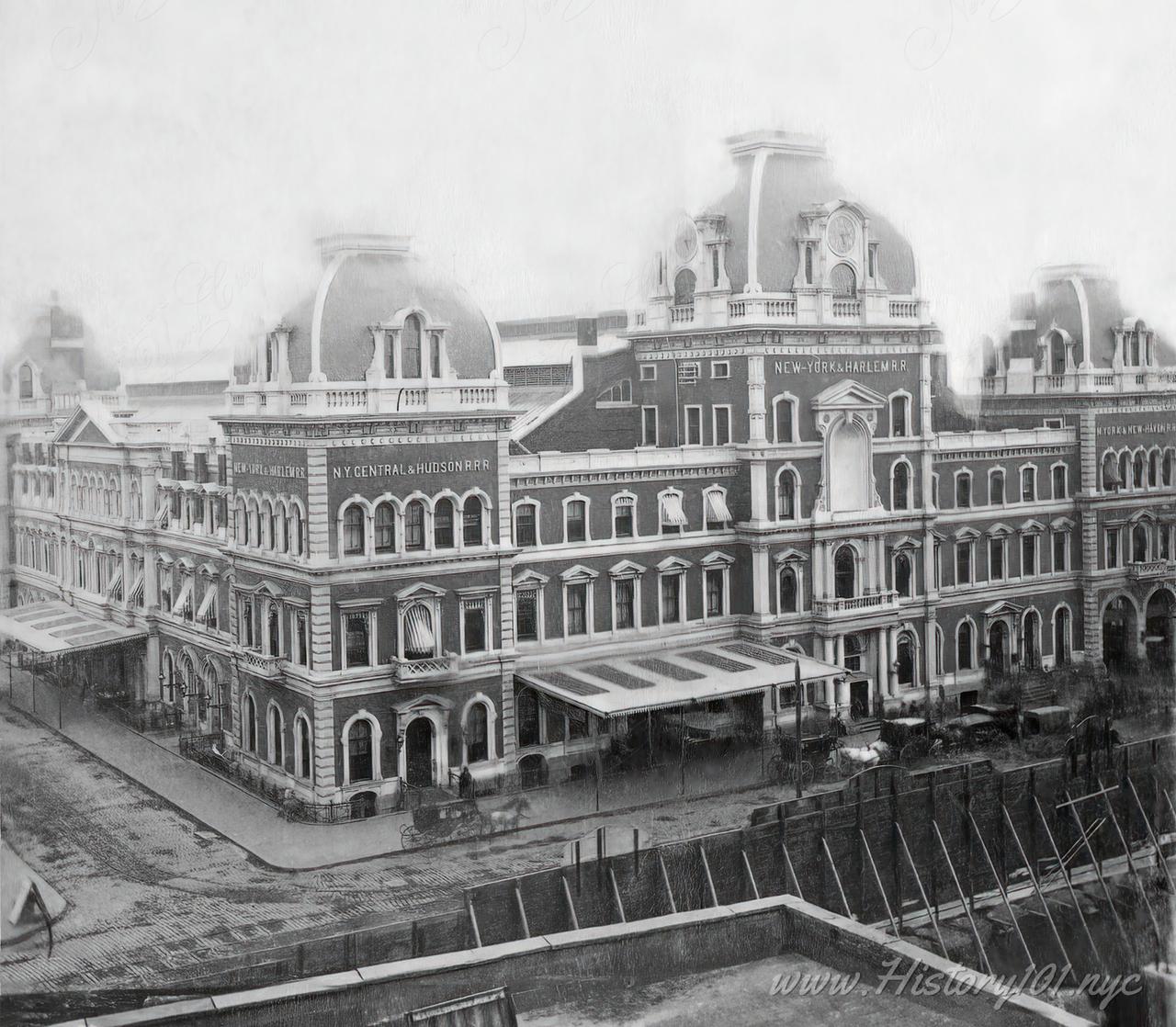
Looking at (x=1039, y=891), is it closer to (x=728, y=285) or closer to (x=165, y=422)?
(x=728, y=285)

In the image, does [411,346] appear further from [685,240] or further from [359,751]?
[359,751]

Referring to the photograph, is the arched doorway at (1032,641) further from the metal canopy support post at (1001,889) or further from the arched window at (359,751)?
the arched window at (359,751)

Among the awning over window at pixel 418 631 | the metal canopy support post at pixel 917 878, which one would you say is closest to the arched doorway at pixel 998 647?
the metal canopy support post at pixel 917 878

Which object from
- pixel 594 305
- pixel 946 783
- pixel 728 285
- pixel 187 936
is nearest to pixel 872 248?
pixel 728 285

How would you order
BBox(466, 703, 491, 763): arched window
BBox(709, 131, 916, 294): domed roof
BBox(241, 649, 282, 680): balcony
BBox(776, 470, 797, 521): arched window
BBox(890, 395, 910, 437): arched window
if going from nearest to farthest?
1. BBox(241, 649, 282, 680): balcony
2. BBox(466, 703, 491, 763): arched window
3. BBox(709, 131, 916, 294): domed roof
4. BBox(776, 470, 797, 521): arched window
5. BBox(890, 395, 910, 437): arched window

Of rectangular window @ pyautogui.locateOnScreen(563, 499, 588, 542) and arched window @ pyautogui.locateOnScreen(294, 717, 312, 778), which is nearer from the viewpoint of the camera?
arched window @ pyautogui.locateOnScreen(294, 717, 312, 778)

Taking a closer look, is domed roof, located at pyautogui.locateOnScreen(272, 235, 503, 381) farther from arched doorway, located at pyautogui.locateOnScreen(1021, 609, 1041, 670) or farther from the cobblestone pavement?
arched doorway, located at pyautogui.locateOnScreen(1021, 609, 1041, 670)

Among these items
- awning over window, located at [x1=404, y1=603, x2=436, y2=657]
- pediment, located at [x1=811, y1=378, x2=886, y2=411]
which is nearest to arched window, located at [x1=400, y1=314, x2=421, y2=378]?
awning over window, located at [x1=404, y1=603, x2=436, y2=657]
